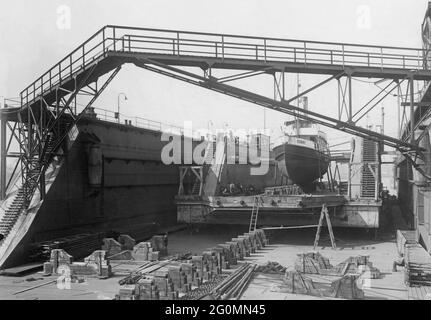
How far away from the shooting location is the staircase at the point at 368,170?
22.3 m

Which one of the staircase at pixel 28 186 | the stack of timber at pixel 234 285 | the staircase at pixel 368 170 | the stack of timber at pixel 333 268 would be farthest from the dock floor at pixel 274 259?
the staircase at pixel 28 186

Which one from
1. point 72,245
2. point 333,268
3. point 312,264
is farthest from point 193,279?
point 72,245

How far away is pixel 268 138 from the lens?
30.6 metres

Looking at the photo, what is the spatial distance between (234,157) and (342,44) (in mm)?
11372

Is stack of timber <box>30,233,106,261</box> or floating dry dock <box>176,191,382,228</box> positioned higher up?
floating dry dock <box>176,191,382,228</box>

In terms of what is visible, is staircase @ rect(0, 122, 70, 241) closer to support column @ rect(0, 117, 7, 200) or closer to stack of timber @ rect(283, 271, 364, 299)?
support column @ rect(0, 117, 7, 200)

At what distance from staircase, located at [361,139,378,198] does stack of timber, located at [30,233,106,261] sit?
1277cm

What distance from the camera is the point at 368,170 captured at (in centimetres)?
2286

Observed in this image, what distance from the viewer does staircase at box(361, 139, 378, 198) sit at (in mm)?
22312

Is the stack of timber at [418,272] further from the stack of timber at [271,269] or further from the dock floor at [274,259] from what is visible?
the stack of timber at [271,269]

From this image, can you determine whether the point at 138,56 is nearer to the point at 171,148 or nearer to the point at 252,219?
the point at 252,219

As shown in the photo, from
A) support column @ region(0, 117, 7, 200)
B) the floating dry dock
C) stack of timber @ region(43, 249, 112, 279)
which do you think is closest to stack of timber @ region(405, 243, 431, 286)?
the floating dry dock

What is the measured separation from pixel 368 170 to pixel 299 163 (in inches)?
148
